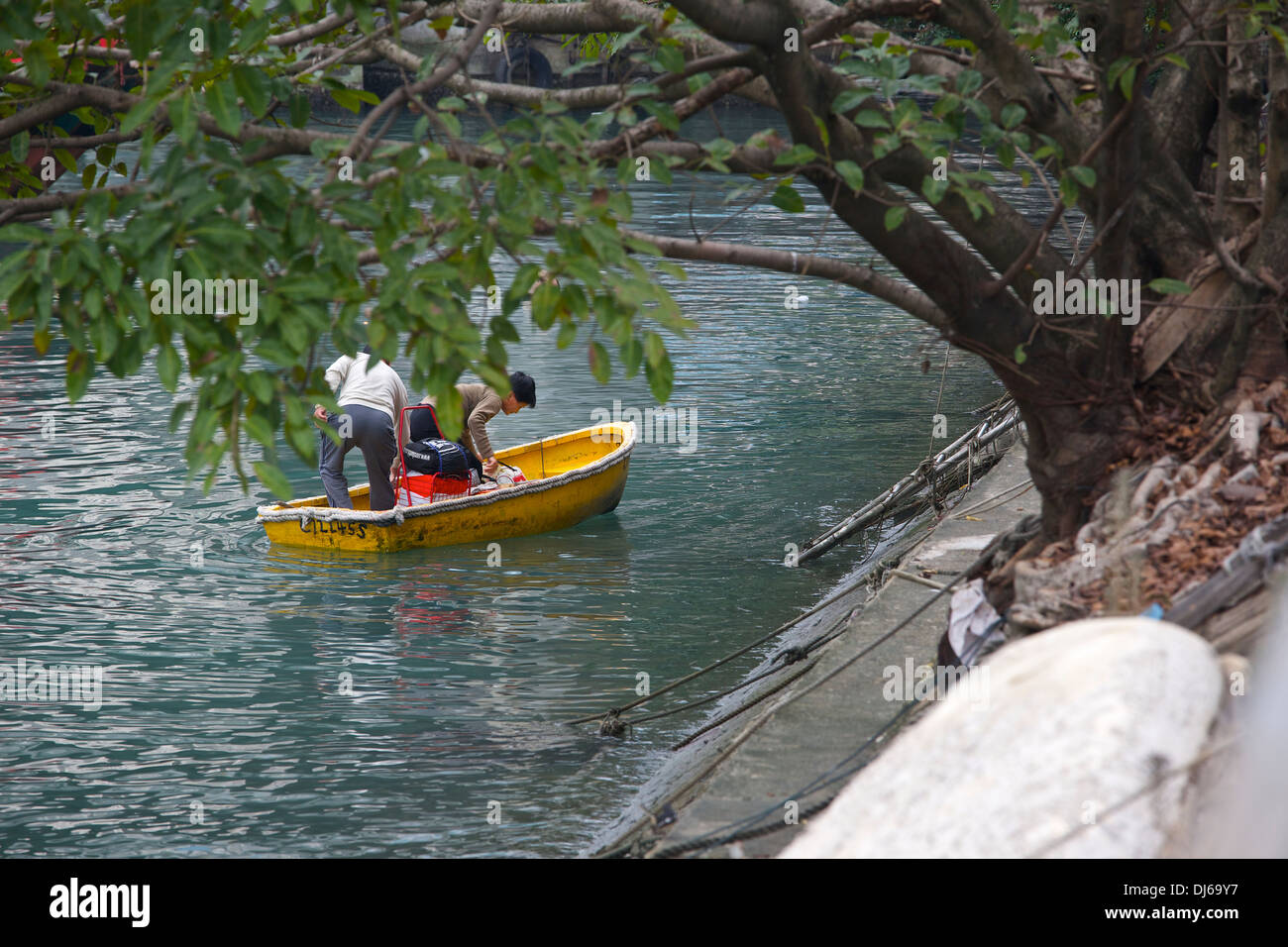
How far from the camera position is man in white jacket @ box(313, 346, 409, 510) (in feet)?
36.4

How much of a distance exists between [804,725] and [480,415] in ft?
18.1

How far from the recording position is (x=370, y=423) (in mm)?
11062

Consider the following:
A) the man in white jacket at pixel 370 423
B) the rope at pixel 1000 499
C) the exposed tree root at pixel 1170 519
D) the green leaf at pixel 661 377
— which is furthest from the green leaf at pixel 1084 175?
the man in white jacket at pixel 370 423

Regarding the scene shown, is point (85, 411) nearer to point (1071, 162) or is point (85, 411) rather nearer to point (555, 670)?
point (555, 670)

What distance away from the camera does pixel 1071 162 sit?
19.2ft

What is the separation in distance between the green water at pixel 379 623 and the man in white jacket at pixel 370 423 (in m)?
0.69

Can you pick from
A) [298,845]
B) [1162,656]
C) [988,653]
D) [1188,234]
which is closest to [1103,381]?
[1188,234]

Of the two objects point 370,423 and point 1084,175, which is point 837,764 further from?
point 370,423

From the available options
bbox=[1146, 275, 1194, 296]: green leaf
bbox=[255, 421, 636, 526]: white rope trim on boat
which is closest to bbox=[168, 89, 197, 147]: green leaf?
bbox=[1146, 275, 1194, 296]: green leaf

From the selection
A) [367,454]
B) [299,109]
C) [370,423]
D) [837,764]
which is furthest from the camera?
[367,454]

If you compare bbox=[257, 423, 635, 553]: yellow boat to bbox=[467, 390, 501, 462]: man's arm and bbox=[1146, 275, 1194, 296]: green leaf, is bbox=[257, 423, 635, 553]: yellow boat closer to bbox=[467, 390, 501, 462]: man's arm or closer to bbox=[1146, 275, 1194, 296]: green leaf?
bbox=[467, 390, 501, 462]: man's arm

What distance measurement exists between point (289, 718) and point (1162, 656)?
20.6ft

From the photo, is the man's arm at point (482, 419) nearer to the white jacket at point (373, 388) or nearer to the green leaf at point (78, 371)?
the white jacket at point (373, 388)

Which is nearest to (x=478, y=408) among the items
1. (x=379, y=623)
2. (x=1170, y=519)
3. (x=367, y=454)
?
(x=367, y=454)
